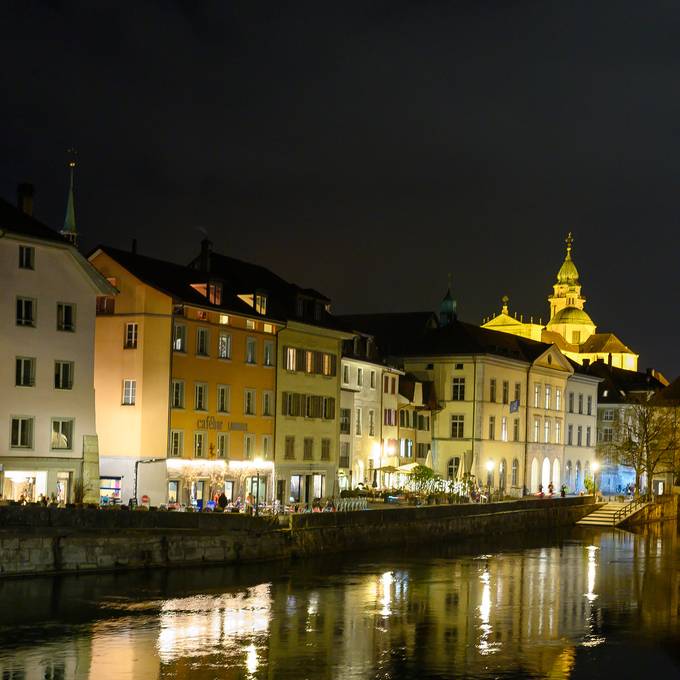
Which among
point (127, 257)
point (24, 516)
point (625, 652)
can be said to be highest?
point (127, 257)

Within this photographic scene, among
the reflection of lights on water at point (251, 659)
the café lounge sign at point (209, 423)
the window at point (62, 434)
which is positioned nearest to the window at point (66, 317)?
the window at point (62, 434)

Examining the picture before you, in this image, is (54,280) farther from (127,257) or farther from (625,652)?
(625,652)

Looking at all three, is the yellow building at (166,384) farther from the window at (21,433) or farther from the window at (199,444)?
the window at (21,433)

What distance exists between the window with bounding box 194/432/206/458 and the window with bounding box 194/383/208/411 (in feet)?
4.21

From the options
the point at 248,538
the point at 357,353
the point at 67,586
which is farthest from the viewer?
the point at 357,353

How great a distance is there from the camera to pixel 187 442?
64.6 m

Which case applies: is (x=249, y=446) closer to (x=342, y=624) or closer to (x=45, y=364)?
(x=45, y=364)

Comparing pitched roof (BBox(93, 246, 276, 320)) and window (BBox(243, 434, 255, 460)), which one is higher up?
pitched roof (BBox(93, 246, 276, 320))

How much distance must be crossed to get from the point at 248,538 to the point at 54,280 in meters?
14.0

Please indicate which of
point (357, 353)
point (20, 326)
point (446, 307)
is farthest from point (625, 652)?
point (446, 307)

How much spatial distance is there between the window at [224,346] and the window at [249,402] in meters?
2.64

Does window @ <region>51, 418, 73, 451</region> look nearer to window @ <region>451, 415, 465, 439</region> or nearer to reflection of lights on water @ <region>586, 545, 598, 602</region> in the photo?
reflection of lights on water @ <region>586, 545, 598, 602</region>

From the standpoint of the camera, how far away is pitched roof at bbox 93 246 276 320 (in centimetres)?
6438

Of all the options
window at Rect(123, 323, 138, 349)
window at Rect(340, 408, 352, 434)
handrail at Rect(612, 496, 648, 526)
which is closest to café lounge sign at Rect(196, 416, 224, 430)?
window at Rect(123, 323, 138, 349)
